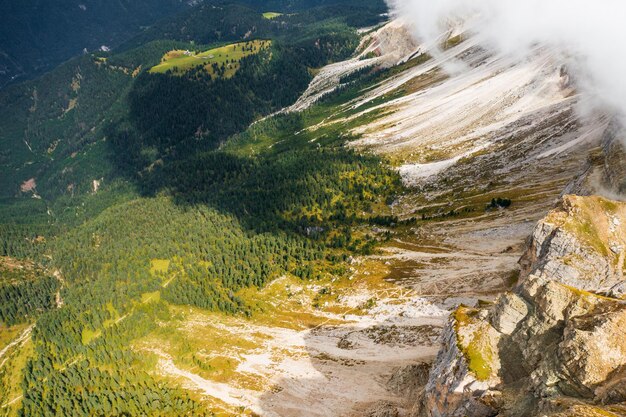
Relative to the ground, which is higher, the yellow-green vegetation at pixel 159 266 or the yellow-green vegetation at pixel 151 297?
the yellow-green vegetation at pixel 159 266

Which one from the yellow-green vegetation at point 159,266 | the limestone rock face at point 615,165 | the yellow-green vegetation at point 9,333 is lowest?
the yellow-green vegetation at point 9,333

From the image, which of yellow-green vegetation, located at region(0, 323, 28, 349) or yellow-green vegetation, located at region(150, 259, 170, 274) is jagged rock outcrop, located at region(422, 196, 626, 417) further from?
yellow-green vegetation, located at region(0, 323, 28, 349)

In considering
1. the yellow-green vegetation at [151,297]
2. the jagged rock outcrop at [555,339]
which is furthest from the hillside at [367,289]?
the yellow-green vegetation at [151,297]

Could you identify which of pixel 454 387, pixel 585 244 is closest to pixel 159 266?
pixel 454 387

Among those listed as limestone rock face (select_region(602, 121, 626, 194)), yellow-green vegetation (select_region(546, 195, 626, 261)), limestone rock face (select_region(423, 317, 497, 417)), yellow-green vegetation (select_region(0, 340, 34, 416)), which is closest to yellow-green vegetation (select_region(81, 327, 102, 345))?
yellow-green vegetation (select_region(0, 340, 34, 416))

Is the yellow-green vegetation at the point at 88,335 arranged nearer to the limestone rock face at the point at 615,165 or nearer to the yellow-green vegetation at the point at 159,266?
the yellow-green vegetation at the point at 159,266

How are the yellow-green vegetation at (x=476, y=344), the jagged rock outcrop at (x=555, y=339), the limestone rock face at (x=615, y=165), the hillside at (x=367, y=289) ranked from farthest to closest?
the limestone rock face at (x=615, y=165) → the hillside at (x=367, y=289) → the yellow-green vegetation at (x=476, y=344) → the jagged rock outcrop at (x=555, y=339)
